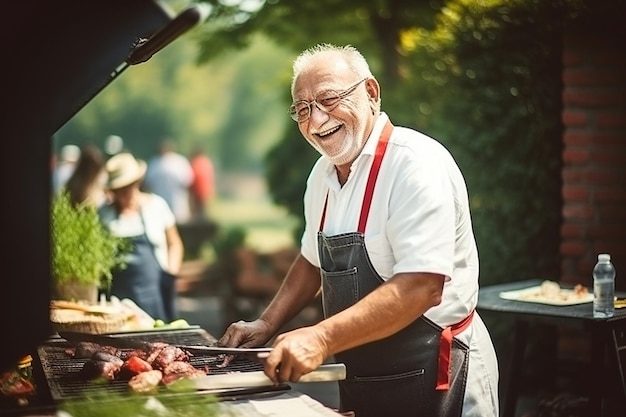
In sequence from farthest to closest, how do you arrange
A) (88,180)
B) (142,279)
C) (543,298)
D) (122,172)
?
1. (88,180)
2. (122,172)
3. (142,279)
4. (543,298)

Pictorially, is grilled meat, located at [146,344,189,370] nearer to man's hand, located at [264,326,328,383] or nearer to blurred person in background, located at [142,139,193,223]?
man's hand, located at [264,326,328,383]

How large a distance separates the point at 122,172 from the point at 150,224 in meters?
0.48

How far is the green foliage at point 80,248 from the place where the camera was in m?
5.21

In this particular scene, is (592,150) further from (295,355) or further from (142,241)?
(295,355)

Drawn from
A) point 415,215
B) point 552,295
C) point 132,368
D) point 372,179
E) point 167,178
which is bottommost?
point 552,295

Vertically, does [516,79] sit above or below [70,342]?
above

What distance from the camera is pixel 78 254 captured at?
5.24 m

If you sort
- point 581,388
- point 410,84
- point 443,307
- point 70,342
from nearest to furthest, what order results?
point 443,307
point 70,342
point 581,388
point 410,84

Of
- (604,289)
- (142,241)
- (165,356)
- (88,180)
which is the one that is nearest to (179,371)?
(165,356)

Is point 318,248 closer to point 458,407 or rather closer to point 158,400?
point 458,407

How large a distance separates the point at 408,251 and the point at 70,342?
1.40 metres

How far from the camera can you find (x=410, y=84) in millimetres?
8680

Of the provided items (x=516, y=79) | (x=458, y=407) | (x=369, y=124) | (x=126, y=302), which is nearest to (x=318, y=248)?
(x=369, y=124)

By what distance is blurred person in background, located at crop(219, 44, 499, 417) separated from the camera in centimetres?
322
